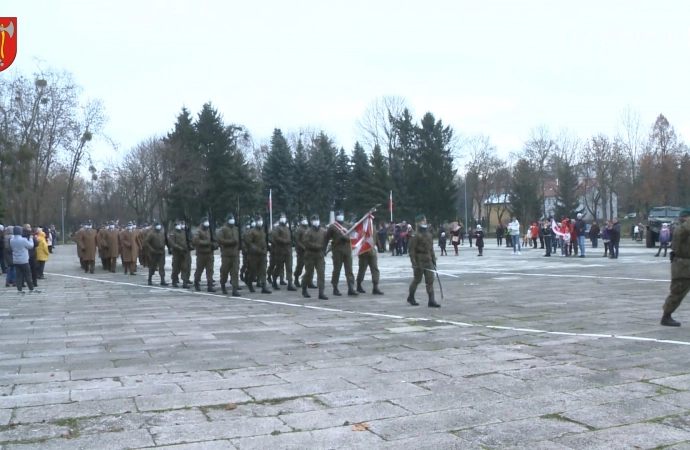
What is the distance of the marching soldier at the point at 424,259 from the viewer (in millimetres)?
13141

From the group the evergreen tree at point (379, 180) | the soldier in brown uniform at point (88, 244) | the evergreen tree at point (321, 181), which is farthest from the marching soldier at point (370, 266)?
the evergreen tree at point (321, 181)

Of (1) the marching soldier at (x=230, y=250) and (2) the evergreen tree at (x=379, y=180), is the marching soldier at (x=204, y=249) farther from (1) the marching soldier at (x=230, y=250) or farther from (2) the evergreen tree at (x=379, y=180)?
(2) the evergreen tree at (x=379, y=180)

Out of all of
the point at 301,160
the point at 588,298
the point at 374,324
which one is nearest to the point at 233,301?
the point at 374,324

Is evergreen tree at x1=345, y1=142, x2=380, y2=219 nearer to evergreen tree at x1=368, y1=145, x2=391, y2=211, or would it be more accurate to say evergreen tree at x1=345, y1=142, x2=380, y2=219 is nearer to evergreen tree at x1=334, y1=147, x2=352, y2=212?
evergreen tree at x1=368, y1=145, x2=391, y2=211

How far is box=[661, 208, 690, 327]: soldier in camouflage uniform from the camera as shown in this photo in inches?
391

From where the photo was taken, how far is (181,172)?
64.6 metres

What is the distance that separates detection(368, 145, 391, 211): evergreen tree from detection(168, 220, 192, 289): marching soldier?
50.3 meters

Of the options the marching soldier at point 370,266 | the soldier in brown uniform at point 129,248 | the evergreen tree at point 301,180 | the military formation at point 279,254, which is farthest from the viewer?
the evergreen tree at point 301,180

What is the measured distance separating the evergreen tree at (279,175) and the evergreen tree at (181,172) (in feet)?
22.2

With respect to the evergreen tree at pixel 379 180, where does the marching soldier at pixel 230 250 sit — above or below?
below

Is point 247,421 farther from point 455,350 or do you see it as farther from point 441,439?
point 455,350

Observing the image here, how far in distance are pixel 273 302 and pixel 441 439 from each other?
985 centimetres

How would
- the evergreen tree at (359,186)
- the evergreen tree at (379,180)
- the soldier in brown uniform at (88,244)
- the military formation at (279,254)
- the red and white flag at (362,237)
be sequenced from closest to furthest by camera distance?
the military formation at (279,254) < the red and white flag at (362,237) < the soldier in brown uniform at (88,244) < the evergreen tree at (379,180) < the evergreen tree at (359,186)

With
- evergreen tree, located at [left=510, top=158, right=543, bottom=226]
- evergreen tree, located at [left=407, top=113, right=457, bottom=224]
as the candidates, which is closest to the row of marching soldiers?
evergreen tree, located at [left=510, top=158, right=543, bottom=226]
